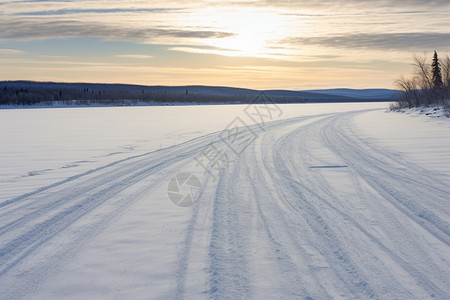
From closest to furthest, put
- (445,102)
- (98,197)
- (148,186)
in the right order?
(98,197) < (148,186) < (445,102)

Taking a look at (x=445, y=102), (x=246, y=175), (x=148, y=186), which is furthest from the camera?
(x=445, y=102)

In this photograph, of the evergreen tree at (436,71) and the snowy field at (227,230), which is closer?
the snowy field at (227,230)

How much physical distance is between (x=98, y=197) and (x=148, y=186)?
4.05 ft

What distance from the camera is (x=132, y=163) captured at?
11148 mm

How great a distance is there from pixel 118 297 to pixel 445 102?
39511 mm

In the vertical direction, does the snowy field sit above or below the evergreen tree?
below

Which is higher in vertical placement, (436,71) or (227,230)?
(436,71)

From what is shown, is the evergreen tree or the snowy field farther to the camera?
the evergreen tree

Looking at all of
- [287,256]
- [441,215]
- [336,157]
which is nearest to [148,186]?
[287,256]

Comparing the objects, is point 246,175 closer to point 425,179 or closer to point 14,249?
point 425,179

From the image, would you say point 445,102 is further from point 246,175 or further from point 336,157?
point 246,175

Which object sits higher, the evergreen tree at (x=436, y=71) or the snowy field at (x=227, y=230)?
the evergreen tree at (x=436, y=71)

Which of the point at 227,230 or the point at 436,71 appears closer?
the point at 227,230

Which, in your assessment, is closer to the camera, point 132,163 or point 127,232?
point 127,232
